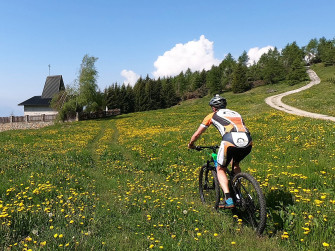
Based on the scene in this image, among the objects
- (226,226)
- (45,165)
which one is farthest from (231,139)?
(45,165)

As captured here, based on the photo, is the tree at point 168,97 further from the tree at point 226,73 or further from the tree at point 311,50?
the tree at point 311,50

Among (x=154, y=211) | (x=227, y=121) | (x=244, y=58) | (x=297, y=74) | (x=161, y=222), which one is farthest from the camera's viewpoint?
(x=244, y=58)

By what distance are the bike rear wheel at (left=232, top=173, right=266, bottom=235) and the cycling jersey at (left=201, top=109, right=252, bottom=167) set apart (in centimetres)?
48

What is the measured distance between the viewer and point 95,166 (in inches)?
468

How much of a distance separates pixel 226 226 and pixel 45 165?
8621 millimetres

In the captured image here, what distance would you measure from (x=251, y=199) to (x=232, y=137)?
1.28 m

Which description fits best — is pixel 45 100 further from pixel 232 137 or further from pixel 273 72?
pixel 273 72

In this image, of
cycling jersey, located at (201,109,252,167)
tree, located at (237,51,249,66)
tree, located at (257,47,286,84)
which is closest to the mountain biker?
cycling jersey, located at (201,109,252,167)

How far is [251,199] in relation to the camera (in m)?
4.63

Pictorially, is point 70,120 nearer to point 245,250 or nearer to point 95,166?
point 95,166

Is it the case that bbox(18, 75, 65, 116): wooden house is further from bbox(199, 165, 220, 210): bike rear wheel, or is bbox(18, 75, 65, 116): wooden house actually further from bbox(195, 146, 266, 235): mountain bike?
bbox(195, 146, 266, 235): mountain bike

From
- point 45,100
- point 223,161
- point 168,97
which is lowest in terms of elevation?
point 223,161

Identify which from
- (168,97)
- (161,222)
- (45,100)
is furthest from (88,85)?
(161,222)

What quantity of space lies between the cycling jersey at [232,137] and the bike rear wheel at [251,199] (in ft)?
1.56
